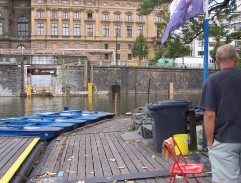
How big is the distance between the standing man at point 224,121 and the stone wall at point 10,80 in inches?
2460

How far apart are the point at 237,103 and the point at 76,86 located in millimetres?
63004

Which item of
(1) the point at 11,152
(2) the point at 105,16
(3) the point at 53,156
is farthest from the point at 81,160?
(2) the point at 105,16

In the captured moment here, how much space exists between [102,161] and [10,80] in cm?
5971

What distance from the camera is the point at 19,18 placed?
96.8 meters

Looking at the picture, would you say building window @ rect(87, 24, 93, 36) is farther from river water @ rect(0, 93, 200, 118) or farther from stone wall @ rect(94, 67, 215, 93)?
river water @ rect(0, 93, 200, 118)

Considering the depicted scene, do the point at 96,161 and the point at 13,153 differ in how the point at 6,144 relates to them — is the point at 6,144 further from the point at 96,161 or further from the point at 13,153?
the point at 96,161

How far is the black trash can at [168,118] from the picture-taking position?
→ 804 cm

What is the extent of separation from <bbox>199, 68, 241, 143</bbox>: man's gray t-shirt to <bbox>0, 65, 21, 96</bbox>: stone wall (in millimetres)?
62501

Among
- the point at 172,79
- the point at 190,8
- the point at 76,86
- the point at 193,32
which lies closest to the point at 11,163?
the point at 190,8

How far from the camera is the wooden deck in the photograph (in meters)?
6.58

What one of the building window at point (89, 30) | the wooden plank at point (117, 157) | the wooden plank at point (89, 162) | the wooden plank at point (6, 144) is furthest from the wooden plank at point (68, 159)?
the building window at point (89, 30)

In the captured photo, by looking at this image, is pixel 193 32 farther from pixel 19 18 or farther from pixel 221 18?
pixel 19 18

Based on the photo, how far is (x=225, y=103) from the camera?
405 centimetres

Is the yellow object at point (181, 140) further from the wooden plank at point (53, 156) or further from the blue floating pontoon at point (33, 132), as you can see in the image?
the blue floating pontoon at point (33, 132)
